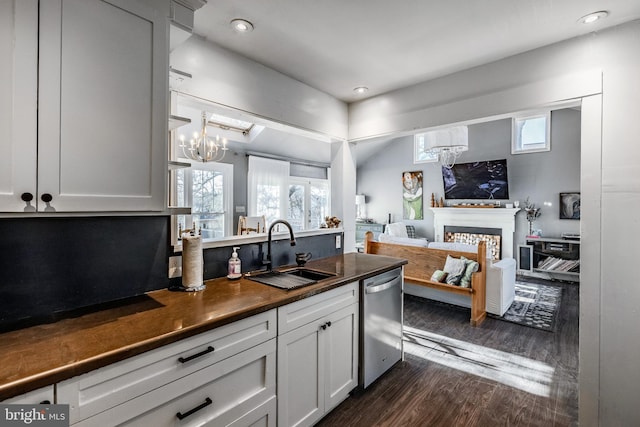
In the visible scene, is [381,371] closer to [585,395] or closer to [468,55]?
[585,395]

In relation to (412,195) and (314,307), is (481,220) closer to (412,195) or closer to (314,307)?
(412,195)

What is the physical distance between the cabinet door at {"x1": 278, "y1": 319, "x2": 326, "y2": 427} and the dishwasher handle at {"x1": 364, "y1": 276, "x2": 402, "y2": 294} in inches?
20.0

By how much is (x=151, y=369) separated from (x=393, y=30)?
2.23 meters

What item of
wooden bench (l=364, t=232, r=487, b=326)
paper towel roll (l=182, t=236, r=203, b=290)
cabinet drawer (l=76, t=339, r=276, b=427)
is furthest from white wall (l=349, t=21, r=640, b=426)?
paper towel roll (l=182, t=236, r=203, b=290)

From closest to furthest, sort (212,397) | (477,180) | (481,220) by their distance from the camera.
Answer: (212,397) → (481,220) → (477,180)

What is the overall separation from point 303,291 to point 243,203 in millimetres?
4583

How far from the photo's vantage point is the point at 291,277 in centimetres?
222

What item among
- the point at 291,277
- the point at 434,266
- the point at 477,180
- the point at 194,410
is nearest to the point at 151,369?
the point at 194,410

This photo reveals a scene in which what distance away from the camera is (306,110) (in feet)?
9.10

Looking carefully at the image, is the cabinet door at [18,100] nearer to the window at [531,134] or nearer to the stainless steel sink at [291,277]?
the stainless steel sink at [291,277]

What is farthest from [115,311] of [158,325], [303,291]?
[303,291]

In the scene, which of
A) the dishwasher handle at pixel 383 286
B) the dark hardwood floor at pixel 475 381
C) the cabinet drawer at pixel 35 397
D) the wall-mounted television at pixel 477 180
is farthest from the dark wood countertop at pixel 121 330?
the wall-mounted television at pixel 477 180

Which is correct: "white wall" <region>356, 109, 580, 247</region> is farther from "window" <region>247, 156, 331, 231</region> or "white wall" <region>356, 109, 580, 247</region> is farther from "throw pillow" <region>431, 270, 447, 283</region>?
"throw pillow" <region>431, 270, 447, 283</region>

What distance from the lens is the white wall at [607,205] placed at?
1.82 meters
